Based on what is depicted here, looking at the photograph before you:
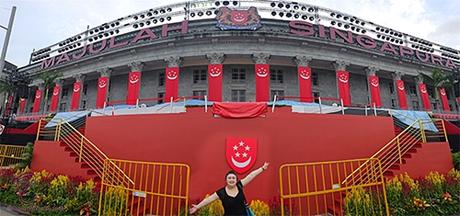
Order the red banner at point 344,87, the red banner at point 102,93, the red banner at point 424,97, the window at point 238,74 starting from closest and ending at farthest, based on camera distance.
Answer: the red banner at point 344,87, the red banner at point 102,93, the window at point 238,74, the red banner at point 424,97

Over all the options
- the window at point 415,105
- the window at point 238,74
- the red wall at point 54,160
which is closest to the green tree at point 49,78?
the window at point 238,74

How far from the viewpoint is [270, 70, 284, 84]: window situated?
2632 cm

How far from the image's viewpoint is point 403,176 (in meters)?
8.37

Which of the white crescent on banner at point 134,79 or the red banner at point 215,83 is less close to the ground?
the white crescent on banner at point 134,79

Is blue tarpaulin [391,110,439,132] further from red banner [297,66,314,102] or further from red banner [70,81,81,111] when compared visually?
A: red banner [70,81,81,111]

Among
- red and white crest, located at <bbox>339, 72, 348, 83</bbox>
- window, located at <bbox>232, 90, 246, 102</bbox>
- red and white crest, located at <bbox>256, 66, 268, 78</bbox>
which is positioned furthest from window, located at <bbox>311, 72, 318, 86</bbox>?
window, located at <bbox>232, 90, 246, 102</bbox>

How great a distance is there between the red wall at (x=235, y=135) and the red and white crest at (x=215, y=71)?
13212 mm

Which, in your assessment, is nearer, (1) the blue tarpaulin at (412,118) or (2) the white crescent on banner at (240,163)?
(2) the white crescent on banner at (240,163)

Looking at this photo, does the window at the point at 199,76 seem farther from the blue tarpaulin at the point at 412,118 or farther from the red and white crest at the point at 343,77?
the blue tarpaulin at the point at 412,118

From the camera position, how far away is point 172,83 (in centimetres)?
2272

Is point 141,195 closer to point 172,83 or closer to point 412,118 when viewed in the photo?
point 412,118

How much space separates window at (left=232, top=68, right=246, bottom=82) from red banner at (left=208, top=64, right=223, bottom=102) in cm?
375

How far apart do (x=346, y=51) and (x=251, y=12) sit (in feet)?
35.9

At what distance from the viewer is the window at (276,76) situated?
26.3 m
